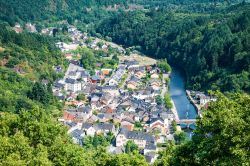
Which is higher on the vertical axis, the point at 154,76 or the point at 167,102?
the point at 167,102

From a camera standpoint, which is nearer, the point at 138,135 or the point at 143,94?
the point at 138,135

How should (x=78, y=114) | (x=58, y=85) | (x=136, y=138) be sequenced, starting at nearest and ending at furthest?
1. (x=136, y=138)
2. (x=78, y=114)
3. (x=58, y=85)

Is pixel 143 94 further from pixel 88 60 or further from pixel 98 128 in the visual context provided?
pixel 88 60

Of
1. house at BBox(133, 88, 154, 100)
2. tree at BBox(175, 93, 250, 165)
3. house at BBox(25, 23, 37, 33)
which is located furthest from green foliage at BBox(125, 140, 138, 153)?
house at BBox(25, 23, 37, 33)

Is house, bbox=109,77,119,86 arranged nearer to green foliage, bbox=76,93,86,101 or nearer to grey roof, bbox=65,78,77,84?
grey roof, bbox=65,78,77,84

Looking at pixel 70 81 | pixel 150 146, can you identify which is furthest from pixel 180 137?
pixel 70 81

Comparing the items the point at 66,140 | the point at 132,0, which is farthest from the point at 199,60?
the point at 132,0

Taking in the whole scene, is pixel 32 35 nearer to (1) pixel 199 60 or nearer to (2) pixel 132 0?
(1) pixel 199 60
